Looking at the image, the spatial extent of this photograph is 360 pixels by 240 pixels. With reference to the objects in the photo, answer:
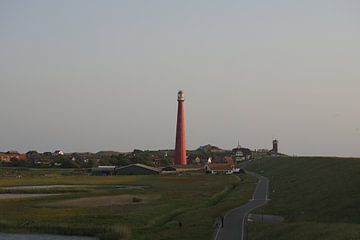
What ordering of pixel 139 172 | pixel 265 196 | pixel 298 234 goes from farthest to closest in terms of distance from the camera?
pixel 139 172, pixel 265 196, pixel 298 234

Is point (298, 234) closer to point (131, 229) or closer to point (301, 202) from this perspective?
point (131, 229)

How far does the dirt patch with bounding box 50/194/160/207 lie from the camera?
55000mm

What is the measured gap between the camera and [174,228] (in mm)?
37969

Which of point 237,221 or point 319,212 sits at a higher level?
point 319,212

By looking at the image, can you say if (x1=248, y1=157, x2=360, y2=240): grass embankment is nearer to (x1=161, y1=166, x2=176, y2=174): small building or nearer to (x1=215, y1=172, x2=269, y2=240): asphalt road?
(x1=215, y1=172, x2=269, y2=240): asphalt road

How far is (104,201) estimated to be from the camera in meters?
58.1

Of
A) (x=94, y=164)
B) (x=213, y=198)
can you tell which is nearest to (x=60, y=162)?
(x=94, y=164)

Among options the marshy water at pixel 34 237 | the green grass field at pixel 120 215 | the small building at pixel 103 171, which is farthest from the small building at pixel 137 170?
the marshy water at pixel 34 237

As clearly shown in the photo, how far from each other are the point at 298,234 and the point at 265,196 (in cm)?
3001

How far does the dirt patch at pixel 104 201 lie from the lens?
180 feet

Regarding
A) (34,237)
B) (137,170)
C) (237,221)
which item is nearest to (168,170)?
(137,170)

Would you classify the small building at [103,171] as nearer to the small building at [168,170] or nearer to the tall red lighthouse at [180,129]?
the small building at [168,170]

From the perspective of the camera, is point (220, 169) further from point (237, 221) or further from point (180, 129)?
point (237, 221)

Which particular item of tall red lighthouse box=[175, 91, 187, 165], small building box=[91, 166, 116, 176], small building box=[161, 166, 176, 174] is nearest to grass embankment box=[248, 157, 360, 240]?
tall red lighthouse box=[175, 91, 187, 165]
